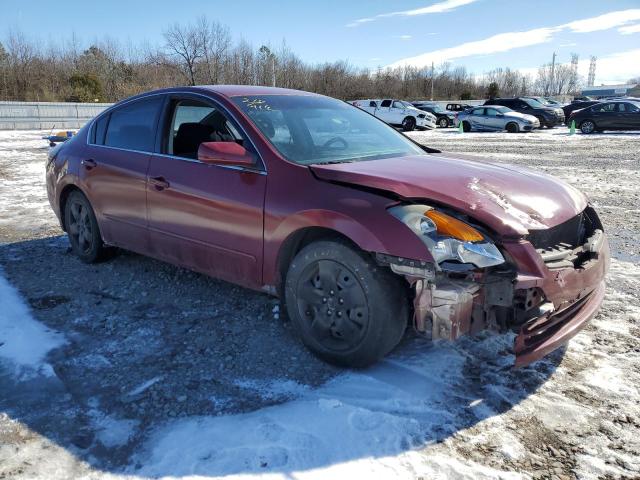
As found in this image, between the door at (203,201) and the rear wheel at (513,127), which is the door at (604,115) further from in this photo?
the door at (203,201)

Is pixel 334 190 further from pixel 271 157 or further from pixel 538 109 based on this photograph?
pixel 538 109

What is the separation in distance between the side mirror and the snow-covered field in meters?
1.19

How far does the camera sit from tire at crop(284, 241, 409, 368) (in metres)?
2.89

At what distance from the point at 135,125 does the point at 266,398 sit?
9.39ft

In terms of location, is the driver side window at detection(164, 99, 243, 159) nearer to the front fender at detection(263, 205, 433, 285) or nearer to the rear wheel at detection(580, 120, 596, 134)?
the front fender at detection(263, 205, 433, 285)

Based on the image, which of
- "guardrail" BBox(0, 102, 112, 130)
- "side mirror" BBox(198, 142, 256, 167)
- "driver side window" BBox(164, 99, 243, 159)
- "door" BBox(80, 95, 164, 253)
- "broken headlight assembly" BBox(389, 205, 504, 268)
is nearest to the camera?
"broken headlight assembly" BBox(389, 205, 504, 268)

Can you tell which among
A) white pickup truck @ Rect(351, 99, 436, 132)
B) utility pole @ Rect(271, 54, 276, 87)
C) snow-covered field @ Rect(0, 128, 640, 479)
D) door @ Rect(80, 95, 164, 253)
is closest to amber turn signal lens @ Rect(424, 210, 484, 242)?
snow-covered field @ Rect(0, 128, 640, 479)

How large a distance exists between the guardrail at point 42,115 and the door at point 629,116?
2393 cm

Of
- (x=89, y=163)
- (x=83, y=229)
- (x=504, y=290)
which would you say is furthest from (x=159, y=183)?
(x=504, y=290)

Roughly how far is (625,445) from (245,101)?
125 inches

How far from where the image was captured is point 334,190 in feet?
10.1

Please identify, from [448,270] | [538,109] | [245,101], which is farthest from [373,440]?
[538,109]

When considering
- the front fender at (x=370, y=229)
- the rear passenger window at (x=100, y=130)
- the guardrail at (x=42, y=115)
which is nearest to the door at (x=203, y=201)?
the front fender at (x=370, y=229)

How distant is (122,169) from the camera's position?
14.6ft
